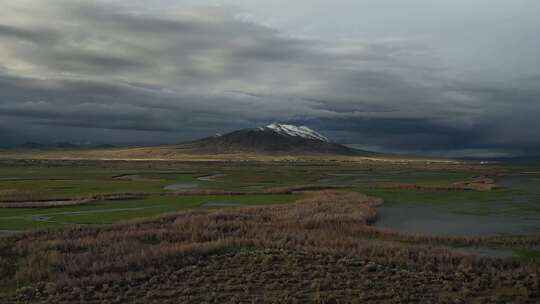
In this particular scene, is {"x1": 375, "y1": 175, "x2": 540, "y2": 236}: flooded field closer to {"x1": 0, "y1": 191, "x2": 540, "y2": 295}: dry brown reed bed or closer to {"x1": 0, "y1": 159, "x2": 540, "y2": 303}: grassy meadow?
{"x1": 0, "y1": 159, "x2": 540, "y2": 303}: grassy meadow

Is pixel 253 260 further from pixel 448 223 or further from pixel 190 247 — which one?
pixel 448 223

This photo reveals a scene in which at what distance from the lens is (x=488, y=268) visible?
2222cm

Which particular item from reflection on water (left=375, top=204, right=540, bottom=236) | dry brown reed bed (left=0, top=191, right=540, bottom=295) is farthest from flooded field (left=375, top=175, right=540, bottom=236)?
dry brown reed bed (left=0, top=191, right=540, bottom=295)

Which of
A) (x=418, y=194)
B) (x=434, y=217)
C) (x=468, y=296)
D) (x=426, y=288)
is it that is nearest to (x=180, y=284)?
(x=426, y=288)

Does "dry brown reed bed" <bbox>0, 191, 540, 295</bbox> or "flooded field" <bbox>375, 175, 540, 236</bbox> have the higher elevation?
"dry brown reed bed" <bbox>0, 191, 540, 295</bbox>

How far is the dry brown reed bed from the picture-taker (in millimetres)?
20984

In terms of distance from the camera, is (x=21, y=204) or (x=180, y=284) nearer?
(x=180, y=284)

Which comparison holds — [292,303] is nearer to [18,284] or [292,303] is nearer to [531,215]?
[18,284]

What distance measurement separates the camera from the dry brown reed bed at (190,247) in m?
21.0

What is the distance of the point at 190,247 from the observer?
81.2 feet

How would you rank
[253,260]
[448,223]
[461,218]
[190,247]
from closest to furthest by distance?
1. [253,260]
2. [190,247]
3. [448,223]
4. [461,218]

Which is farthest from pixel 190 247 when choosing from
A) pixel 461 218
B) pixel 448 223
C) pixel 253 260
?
pixel 461 218

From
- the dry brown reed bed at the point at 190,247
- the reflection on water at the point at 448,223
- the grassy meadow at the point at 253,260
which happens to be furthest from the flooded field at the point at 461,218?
the dry brown reed bed at the point at 190,247

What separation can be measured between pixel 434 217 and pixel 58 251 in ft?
102
